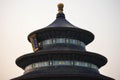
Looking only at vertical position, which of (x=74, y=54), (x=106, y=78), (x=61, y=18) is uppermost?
(x=61, y=18)

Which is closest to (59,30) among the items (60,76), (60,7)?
(60,7)

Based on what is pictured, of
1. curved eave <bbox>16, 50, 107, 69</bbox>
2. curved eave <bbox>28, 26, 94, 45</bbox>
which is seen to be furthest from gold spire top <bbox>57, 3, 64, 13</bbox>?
curved eave <bbox>16, 50, 107, 69</bbox>

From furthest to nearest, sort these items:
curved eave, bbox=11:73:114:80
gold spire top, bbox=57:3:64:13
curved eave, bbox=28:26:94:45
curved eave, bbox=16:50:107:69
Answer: gold spire top, bbox=57:3:64:13 < curved eave, bbox=28:26:94:45 < curved eave, bbox=16:50:107:69 < curved eave, bbox=11:73:114:80

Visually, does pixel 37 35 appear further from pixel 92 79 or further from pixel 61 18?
pixel 92 79

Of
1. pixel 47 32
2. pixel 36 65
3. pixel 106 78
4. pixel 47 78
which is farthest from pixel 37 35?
pixel 106 78

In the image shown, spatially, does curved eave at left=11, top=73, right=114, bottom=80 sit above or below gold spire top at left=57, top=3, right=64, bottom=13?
below

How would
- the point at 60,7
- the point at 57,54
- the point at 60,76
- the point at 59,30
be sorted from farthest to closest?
the point at 60,7 < the point at 59,30 < the point at 57,54 < the point at 60,76

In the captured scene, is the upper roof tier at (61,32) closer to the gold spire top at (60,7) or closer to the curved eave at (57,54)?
the gold spire top at (60,7)

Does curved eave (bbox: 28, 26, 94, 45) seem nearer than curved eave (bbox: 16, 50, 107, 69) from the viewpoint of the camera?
No

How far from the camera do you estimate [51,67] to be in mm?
40406

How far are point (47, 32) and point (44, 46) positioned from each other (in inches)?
84.2

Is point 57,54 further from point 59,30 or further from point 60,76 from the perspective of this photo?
point 59,30

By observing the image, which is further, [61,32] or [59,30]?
[61,32]

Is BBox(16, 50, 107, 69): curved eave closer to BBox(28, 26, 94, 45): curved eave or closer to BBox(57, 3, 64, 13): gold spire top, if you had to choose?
BBox(28, 26, 94, 45): curved eave
